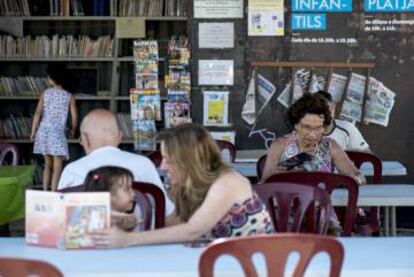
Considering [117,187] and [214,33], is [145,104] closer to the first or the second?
[214,33]

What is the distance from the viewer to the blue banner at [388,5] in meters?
7.38

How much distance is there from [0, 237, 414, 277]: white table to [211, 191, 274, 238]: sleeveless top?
0.56ft

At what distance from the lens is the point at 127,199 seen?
136 inches

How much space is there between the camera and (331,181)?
4.33 metres

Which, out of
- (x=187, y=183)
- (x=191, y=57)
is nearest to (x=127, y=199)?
(x=187, y=183)

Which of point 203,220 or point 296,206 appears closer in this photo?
point 203,220

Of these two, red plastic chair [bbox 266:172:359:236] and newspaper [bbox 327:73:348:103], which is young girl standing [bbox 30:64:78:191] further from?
red plastic chair [bbox 266:172:359:236]

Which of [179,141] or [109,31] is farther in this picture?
[109,31]

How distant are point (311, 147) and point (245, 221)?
68.1 inches

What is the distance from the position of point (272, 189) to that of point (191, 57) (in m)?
3.86

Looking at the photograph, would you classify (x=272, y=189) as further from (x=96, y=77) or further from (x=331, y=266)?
(x=96, y=77)

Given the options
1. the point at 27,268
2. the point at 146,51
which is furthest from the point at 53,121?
the point at 27,268

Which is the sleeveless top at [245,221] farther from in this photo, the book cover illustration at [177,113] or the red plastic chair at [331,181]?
the book cover illustration at [177,113]

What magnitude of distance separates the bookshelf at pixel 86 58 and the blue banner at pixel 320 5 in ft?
5.00
